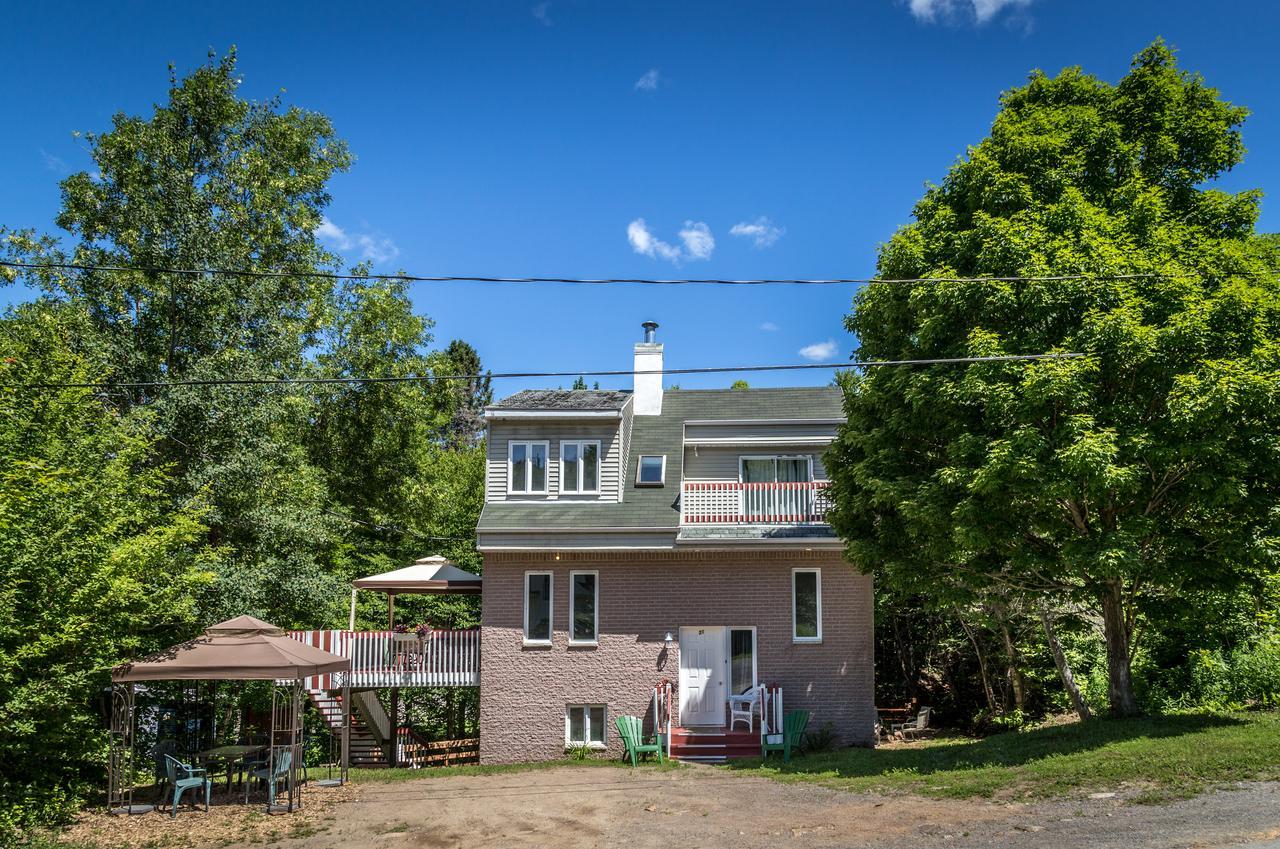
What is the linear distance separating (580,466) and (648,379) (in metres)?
3.85

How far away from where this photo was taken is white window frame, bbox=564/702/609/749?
69.7ft

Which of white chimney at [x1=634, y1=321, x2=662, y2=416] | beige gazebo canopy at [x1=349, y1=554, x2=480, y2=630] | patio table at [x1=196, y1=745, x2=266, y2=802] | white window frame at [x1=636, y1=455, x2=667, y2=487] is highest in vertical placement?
white chimney at [x1=634, y1=321, x2=662, y2=416]

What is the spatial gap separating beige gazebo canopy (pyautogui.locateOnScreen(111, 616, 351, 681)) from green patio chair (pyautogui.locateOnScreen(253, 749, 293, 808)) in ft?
4.52

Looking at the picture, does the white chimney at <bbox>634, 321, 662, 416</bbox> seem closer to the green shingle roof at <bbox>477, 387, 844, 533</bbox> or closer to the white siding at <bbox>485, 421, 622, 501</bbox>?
the green shingle roof at <bbox>477, 387, 844, 533</bbox>

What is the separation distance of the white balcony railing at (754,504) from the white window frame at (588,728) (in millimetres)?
4655

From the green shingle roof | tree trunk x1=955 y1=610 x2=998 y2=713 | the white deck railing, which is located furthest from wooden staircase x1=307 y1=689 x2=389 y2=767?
tree trunk x1=955 y1=610 x2=998 y2=713

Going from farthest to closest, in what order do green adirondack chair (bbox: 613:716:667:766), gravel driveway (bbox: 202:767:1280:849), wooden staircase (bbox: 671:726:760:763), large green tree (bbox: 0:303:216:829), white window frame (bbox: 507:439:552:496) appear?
white window frame (bbox: 507:439:552:496)
wooden staircase (bbox: 671:726:760:763)
green adirondack chair (bbox: 613:716:667:766)
large green tree (bbox: 0:303:216:829)
gravel driveway (bbox: 202:767:1280:849)

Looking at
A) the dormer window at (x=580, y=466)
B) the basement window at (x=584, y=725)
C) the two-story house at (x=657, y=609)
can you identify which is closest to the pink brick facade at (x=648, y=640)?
the two-story house at (x=657, y=609)

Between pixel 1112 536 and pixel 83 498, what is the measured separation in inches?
665

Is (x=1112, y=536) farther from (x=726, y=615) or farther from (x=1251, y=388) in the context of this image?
(x=726, y=615)

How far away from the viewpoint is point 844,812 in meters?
13.1

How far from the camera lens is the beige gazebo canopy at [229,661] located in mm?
15031

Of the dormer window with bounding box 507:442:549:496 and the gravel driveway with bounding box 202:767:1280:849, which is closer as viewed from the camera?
the gravel driveway with bounding box 202:767:1280:849

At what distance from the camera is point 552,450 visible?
74.5ft
